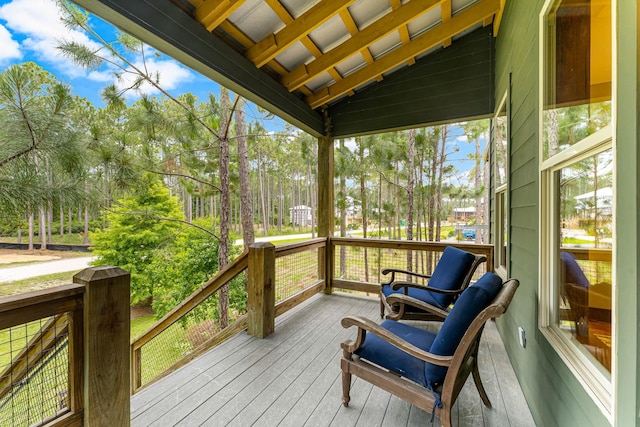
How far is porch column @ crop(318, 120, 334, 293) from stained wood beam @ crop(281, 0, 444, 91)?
1165 mm

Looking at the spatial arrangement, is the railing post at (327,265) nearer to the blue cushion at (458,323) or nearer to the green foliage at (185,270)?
the blue cushion at (458,323)

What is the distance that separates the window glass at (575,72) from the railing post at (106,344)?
2.28 metres

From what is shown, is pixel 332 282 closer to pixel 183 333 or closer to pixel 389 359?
pixel 389 359

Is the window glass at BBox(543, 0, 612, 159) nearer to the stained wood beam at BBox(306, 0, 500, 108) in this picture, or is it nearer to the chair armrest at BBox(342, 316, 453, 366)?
the chair armrest at BBox(342, 316, 453, 366)

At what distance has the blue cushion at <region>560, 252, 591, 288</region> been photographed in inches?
53.6

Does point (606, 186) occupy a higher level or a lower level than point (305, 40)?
lower

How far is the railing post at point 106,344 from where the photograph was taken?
1.24m

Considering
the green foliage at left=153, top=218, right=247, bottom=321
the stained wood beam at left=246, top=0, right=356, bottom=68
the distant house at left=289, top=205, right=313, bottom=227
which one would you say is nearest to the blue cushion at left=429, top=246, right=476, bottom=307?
the stained wood beam at left=246, top=0, right=356, bottom=68

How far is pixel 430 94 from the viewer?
3955mm

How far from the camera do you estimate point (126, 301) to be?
1.35 m

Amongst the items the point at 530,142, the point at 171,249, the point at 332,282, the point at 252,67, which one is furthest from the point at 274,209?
the point at 530,142

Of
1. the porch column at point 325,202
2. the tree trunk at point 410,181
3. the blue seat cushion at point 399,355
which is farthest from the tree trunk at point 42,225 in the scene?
the tree trunk at point 410,181

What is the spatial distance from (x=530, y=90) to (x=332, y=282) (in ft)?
11.7

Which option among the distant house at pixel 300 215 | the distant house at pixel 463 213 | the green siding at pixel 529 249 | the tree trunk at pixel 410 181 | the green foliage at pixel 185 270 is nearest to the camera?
the green siding at pixel 529 249
